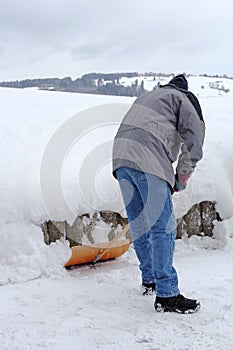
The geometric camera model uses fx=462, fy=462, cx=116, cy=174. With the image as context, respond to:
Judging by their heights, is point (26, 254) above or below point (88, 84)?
below

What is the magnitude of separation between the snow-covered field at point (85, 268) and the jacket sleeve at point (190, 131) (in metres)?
0.98

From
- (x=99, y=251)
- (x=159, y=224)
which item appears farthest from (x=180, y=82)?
(x=99, y=251)

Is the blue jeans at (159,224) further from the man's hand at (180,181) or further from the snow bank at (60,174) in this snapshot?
the snow bank at (60,174)

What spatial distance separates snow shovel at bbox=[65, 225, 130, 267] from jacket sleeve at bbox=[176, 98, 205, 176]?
1.12 meters

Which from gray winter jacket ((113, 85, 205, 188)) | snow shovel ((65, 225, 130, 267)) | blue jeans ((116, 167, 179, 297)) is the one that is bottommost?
snow shovel ((65, 225, 130, 267))

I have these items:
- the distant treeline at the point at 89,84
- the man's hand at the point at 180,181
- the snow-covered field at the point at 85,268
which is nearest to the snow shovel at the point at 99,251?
the snow-covered field at the point at 85,268

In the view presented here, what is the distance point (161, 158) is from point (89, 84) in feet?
23.1

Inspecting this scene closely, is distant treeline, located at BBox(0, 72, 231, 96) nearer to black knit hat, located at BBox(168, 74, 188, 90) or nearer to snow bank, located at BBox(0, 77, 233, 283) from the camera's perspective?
snow bank, located at BBox(0, 77, 233, 283)

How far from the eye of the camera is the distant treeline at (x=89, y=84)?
→ 9023 millimetres

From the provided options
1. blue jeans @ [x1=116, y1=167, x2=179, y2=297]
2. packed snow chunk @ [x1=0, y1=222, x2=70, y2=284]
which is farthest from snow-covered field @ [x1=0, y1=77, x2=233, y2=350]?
blue jeans @ [x1=116, y1=167, x2=179, y2=297]

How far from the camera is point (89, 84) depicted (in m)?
9.67

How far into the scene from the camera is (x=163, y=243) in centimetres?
290

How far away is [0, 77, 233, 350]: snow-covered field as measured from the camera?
8.71ft

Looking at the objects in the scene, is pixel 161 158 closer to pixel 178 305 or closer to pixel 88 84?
pixel 178 305
